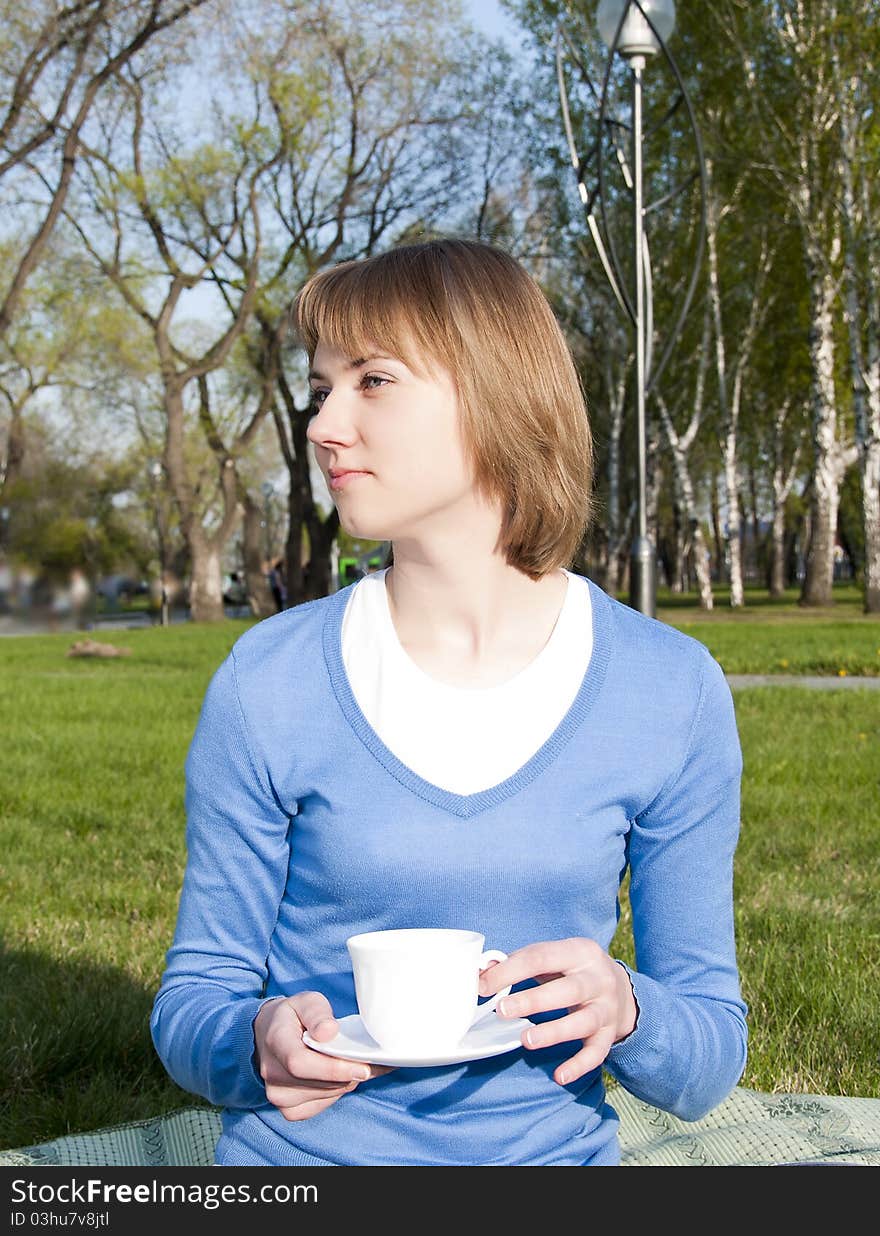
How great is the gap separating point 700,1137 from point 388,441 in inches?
72.1

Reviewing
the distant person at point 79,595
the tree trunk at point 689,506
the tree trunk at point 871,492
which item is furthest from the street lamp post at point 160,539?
the tree trunk at point 871,492

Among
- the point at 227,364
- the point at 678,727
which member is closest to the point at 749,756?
the point at 678,727

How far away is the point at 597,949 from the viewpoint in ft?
→ 5.53

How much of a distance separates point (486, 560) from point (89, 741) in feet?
23.9

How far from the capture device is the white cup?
1.57m

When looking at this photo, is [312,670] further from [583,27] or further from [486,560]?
[583,27]

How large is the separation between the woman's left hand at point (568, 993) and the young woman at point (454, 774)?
116 millimetres

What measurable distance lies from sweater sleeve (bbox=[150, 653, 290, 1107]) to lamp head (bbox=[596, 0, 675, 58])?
8.50 m

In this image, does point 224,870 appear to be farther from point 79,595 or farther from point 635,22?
point 79,595

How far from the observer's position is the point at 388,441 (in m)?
1.96

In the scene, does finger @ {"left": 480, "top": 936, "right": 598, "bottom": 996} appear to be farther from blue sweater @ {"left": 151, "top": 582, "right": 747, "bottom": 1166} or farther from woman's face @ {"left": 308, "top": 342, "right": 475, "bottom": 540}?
woman's face @ {"left": 308, "top": 342, "right": 475, "bottom": 540}

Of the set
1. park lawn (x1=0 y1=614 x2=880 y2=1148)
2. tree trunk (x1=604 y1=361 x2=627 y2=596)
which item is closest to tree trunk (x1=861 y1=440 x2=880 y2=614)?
tree trunk (x1=604 y1=361 x2=627 y2=596)

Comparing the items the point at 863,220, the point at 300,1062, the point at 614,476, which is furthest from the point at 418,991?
the point at 614,476

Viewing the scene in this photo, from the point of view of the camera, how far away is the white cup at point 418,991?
1572 mm
